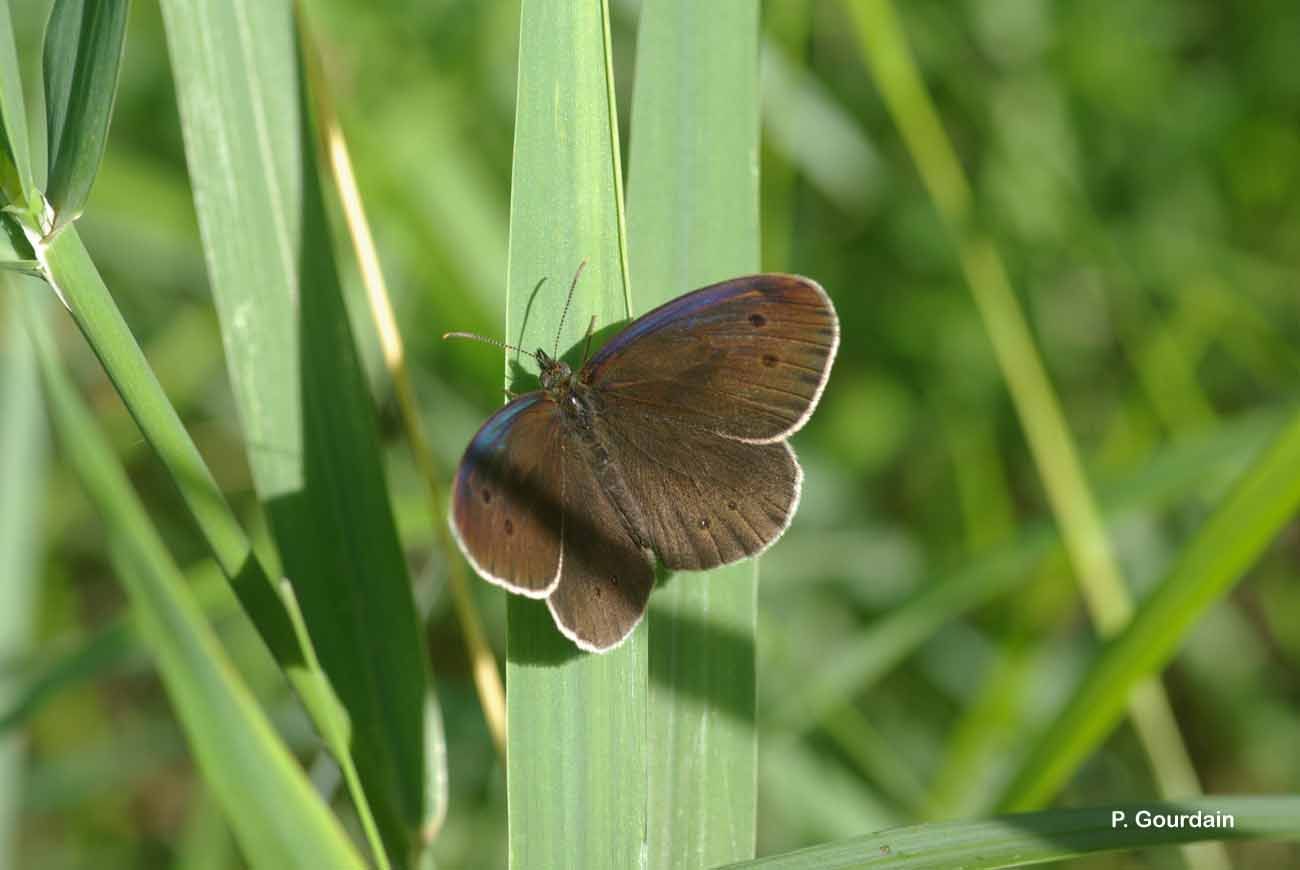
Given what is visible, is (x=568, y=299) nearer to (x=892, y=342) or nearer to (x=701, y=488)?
(x=701, y=488)

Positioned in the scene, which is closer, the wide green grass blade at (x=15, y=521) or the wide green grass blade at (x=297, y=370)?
the wide green grass blade at (x=297, y=370)

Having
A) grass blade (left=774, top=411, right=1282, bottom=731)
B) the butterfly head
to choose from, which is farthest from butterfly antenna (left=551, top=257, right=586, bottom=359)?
grass blade (left=774, top=411, right=1282, bottom=731)

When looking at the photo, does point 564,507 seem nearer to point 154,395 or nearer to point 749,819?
point 749,819

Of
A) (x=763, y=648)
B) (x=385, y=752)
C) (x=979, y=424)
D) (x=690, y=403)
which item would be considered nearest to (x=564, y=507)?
(x=690, y=403)

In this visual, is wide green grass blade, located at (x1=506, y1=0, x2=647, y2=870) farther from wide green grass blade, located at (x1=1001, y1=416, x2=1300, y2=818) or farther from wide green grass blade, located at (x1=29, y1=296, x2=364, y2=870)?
wide green grass blade, located at (x1=1001, y1=416, x2=1300, y2=818)

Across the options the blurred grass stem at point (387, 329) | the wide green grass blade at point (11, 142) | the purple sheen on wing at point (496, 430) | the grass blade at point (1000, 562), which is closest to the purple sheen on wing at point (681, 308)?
the purple sheen on wing at point (496, 430)

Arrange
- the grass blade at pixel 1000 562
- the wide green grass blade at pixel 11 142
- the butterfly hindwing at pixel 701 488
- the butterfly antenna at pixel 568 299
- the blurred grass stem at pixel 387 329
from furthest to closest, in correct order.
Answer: the grass blade at pixel 1000 562 → the blurred grass stem at pixel 387 329 → the butterfly hindwing at pixel 701 488 → the butterfly antenna at pixel 568 299 → the wide green grass blade at pixel 11 142

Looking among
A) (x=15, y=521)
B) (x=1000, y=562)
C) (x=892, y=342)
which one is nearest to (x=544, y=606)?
(x=1000, y=562)

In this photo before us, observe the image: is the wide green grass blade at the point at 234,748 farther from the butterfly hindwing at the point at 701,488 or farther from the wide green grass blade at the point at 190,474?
the butterfly hindwing at the point at 701,488
